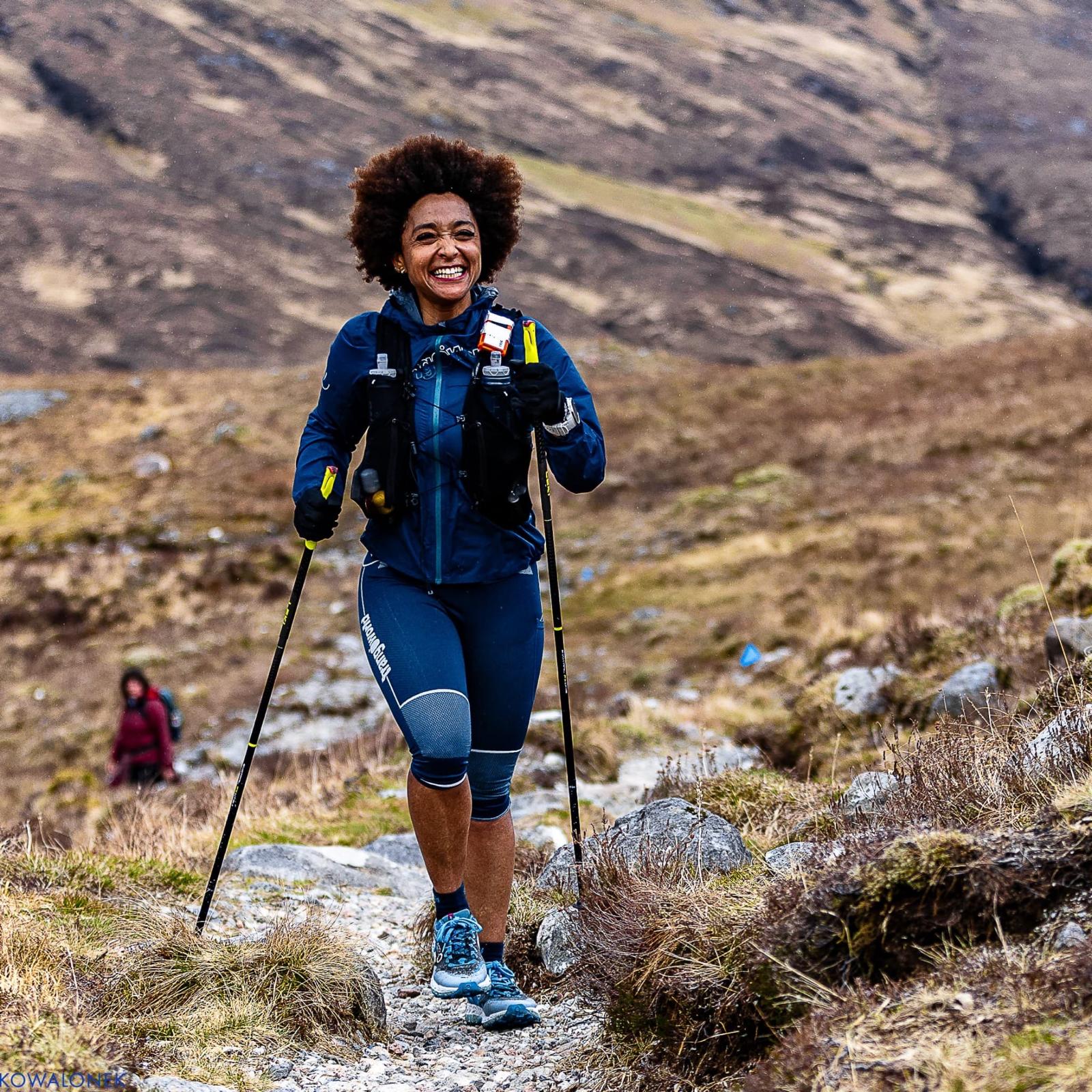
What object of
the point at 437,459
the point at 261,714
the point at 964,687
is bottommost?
the point at 964,687

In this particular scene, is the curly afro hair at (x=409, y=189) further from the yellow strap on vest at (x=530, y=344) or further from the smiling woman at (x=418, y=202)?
the yellow strap on vest at (x=530, y=344)

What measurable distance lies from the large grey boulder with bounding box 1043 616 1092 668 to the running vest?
13.4ft

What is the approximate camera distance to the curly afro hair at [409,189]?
455 centimetres

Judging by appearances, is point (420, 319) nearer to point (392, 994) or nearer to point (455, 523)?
point (455, 523)

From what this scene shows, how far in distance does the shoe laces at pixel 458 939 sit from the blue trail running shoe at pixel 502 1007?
12 centimetres

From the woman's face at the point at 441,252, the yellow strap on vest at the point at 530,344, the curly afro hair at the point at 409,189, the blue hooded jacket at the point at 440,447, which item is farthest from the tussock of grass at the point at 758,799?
the curly afro hair at the point at 409,189

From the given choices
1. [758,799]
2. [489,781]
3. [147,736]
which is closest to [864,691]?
[758,799]

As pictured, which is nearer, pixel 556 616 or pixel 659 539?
pixel 556 616

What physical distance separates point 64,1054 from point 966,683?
6.41m

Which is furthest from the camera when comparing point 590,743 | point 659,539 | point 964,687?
point 659,539

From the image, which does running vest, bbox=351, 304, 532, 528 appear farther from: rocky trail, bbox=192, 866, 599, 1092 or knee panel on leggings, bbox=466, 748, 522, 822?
rocky trail, bbox=192, 866, 599, 1092

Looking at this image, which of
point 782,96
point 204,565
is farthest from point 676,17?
point 204,565

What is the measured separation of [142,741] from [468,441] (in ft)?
32.0

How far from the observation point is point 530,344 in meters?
4.27
